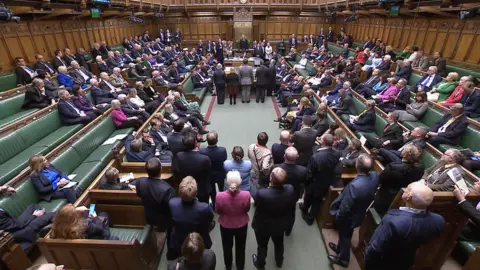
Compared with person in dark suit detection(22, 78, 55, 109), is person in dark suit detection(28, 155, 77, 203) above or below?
below

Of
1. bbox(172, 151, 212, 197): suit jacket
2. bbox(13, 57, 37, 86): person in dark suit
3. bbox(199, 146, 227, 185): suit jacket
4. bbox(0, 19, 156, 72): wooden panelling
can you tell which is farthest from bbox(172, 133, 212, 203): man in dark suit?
bbox(0, 19, 156, 72): wooden panelling

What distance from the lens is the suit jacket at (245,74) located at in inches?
334

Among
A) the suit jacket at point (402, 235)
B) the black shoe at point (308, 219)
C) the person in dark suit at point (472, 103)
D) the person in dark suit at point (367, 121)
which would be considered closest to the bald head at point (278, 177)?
the suit jacket at point (402, 235)

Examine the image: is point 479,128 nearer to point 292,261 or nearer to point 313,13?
point 292,261

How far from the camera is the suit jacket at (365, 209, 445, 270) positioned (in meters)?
1.90

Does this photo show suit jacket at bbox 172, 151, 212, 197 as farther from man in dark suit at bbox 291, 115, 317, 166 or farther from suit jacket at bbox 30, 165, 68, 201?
suit jacket at bbox 30, 165, 68, 201

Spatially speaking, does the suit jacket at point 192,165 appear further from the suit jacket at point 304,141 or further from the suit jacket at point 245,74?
the suit jacket at point 245,74

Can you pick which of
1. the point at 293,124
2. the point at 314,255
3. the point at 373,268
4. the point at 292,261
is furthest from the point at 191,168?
the point at 293,124

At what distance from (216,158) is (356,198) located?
175cm

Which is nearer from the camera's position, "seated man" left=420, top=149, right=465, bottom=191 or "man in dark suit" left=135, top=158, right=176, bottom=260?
"man in dark suit" left=135, top=158, right=176, bottom=260

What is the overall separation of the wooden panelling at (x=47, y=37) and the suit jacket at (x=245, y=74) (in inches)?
262

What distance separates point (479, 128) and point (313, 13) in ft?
51.8

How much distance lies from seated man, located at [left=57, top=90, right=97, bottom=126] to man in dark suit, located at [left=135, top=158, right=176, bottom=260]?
3621 mm

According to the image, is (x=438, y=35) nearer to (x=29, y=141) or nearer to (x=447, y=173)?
(x=447, y=173)
